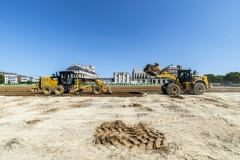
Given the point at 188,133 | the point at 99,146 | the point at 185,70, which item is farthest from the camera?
the point at 185,70

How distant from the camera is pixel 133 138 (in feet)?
15.1

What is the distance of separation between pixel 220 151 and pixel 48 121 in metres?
A: 6.30

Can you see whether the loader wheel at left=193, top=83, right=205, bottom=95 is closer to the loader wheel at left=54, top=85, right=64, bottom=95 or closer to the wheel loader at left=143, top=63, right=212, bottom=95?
the wheel loader at left=143, top=63, right=212, bottom=95

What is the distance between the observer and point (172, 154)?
3.62 metres

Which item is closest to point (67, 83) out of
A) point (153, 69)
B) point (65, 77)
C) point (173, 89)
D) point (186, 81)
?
point (65, 77)

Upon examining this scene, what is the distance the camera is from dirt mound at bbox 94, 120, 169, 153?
4.01 metres

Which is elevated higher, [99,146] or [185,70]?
[185,70]

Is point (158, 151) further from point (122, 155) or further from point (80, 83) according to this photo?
point (80, 83)

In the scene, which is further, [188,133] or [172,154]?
[188,133]

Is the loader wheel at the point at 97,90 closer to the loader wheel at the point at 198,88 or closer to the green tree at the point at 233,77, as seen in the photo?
the loader wheel at the point at 198,88

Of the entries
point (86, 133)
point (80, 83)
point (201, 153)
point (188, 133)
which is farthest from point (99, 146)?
point (80, 83)

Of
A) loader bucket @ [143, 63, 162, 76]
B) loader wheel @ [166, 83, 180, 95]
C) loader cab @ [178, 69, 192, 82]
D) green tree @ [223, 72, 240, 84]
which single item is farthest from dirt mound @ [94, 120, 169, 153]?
green tree @ [223, 72, 240, 84]

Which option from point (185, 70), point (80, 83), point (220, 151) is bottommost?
point (220, 151)

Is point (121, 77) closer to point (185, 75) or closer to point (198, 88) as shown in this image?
point (185, 75)
